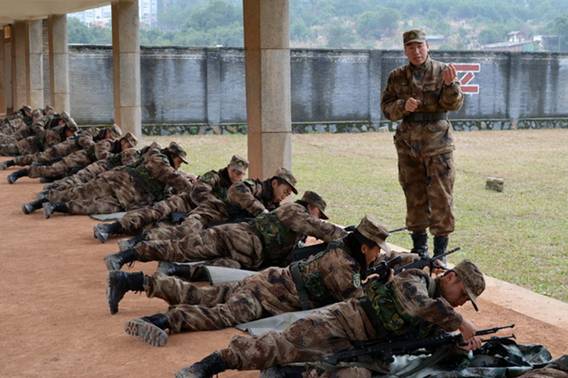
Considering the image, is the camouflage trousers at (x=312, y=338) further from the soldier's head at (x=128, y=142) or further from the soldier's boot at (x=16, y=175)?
the soldier's boot at (x=16, y=175)

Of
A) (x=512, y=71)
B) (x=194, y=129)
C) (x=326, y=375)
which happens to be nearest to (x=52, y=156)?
(x=326, y=375)

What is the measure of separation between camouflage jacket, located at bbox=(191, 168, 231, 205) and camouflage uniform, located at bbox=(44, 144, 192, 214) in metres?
0.84

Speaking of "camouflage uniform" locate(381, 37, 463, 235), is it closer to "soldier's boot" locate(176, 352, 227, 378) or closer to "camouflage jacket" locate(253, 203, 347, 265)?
"camouflage jacket" locate(253, 203, 347, 265)

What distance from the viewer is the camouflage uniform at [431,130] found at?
22.8 ft

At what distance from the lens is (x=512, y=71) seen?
33688mm

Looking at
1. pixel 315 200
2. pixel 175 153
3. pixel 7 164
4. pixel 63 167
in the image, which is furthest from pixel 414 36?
pixel 7 164

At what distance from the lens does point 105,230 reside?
29.2 ft

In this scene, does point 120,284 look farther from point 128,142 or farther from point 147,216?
point 128,142

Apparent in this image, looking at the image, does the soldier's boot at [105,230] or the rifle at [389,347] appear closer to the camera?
the rifle at [389,347]

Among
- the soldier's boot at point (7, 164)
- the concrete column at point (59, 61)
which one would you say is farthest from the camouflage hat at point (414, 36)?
the concrete column at point (59, 61)

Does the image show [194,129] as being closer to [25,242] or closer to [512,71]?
[512,71]

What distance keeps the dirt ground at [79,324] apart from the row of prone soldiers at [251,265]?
0.18 m

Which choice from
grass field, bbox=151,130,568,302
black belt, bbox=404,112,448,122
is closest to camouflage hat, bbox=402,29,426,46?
black belt, bbox=404,112,448,122

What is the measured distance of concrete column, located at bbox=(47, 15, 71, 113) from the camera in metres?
23.0
